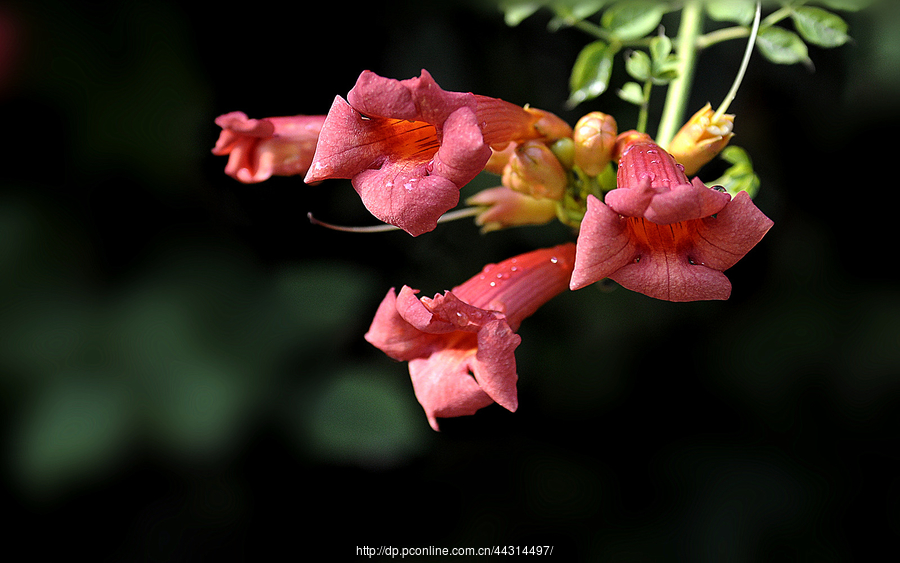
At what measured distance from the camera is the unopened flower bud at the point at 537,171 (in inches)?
53.7

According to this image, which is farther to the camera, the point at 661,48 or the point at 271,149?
the point at 271,149

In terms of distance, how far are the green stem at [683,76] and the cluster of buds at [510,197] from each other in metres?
0.23

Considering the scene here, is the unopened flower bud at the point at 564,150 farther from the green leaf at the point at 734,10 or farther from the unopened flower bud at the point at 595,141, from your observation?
the green leaf at the point at 734,10

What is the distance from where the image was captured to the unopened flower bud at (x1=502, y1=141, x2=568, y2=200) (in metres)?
1.36

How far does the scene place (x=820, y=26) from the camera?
5.06 ft

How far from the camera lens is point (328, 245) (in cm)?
257

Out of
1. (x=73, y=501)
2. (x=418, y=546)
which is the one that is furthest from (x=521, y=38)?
(x=73, y=501)

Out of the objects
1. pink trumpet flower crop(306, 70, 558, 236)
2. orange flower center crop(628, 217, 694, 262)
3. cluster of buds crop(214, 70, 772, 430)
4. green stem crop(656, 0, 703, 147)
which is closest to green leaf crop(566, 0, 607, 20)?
green stem crop(656, 0, 703, 147)

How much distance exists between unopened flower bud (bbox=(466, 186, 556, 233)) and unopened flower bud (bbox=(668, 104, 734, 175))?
1.24ft

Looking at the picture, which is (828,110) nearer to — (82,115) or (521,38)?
(521,38)

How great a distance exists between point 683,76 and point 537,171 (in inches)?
24.0

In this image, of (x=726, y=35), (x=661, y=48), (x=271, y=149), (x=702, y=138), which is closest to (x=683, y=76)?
(x=726, y=35)

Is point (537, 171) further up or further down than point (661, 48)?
further down

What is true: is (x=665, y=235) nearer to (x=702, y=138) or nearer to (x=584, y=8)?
(x=702, y=138)
